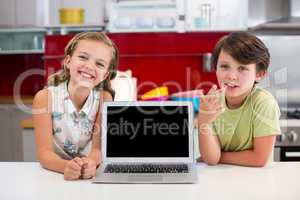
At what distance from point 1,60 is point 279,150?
2.66 metres

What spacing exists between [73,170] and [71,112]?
0.62 ft

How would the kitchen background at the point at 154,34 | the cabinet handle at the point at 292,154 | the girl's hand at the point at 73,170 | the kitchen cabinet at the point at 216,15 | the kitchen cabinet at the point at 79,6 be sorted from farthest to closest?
the kitchen cabinet at the point at 79,6 → the kitchen cabinet at the point at 216,15 → the kitchen background at the point at 154,34 → the cabinet handle at the point at 292,154 → the girl's hand at the point at 73,170

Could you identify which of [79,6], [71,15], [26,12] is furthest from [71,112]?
[26,12]

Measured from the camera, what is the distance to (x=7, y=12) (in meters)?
3.36

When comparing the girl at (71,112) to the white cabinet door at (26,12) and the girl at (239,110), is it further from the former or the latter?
the white cabinet door at (26,12)

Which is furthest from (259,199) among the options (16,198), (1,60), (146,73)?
(1,60)

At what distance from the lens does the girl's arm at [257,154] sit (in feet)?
3.80

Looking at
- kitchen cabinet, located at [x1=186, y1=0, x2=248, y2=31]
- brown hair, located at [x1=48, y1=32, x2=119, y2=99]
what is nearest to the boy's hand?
brown hair, located at [x1=48, y1=32, x2=119, y2=99]

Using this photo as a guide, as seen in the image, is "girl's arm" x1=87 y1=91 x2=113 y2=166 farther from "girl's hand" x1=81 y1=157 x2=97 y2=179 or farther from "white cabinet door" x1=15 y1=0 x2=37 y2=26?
"white cabinet door" x1=15 y1=0 x2=37 y2=26

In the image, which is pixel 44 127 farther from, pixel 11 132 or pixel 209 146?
pixel 11 132

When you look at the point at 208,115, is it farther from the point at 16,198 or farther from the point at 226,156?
the point at 16,198

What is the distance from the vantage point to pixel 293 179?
3.51ft

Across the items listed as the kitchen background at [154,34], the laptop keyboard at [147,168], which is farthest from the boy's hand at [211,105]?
the kitchen background at [154,34]

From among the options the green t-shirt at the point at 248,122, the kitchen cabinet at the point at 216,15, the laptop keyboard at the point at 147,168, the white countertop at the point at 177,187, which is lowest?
the white countertop at the point at 177,187
